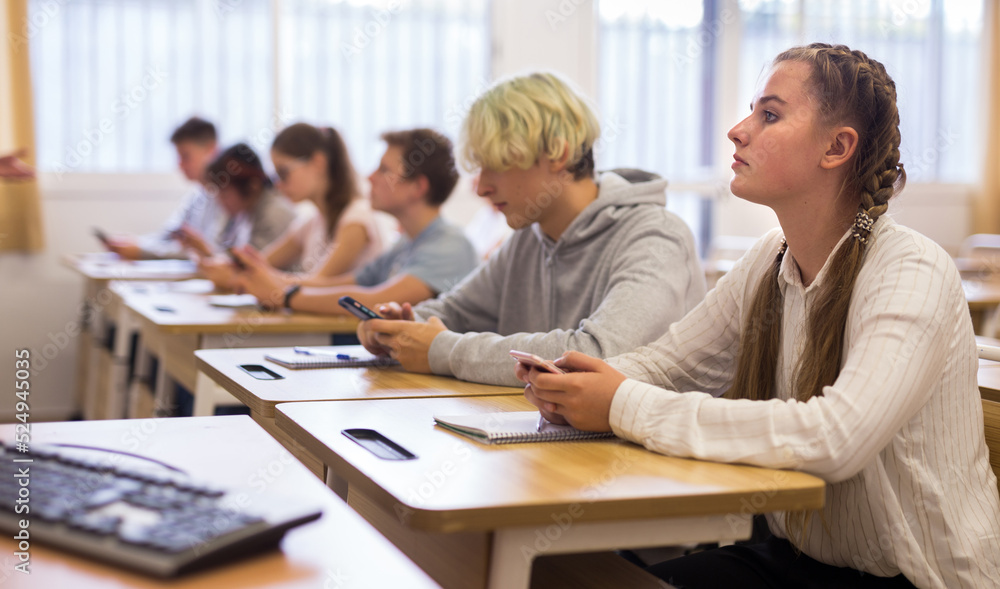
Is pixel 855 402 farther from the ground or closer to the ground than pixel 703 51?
closer to the ground

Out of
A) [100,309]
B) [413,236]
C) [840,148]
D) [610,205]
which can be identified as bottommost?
[100,309]

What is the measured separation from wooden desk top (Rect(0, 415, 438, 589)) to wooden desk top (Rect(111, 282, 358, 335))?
1210 millimetres

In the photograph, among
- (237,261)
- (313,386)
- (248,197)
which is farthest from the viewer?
(248,197)

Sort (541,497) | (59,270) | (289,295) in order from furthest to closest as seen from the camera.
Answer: (59,270)
(289,295)
(541,497)

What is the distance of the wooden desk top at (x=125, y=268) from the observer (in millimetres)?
3580

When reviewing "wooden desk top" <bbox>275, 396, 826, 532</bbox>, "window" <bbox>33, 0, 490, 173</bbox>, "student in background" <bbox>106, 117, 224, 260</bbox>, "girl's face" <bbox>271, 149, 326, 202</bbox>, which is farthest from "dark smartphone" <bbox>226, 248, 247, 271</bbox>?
"window" <bbox>33, 0, 490, 173</bbox>

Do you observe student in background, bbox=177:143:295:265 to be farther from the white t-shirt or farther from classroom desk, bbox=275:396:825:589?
classroom desk, bbox=275:396:825:589

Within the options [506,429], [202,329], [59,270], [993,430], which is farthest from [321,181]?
[993,430]

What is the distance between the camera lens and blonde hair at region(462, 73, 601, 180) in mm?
1816

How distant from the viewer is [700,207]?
576 centimetres

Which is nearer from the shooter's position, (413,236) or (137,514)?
(137,514)

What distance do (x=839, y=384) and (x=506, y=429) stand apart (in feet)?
1.26

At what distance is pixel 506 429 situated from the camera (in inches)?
44.9

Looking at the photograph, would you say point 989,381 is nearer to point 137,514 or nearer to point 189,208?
point 137,514
